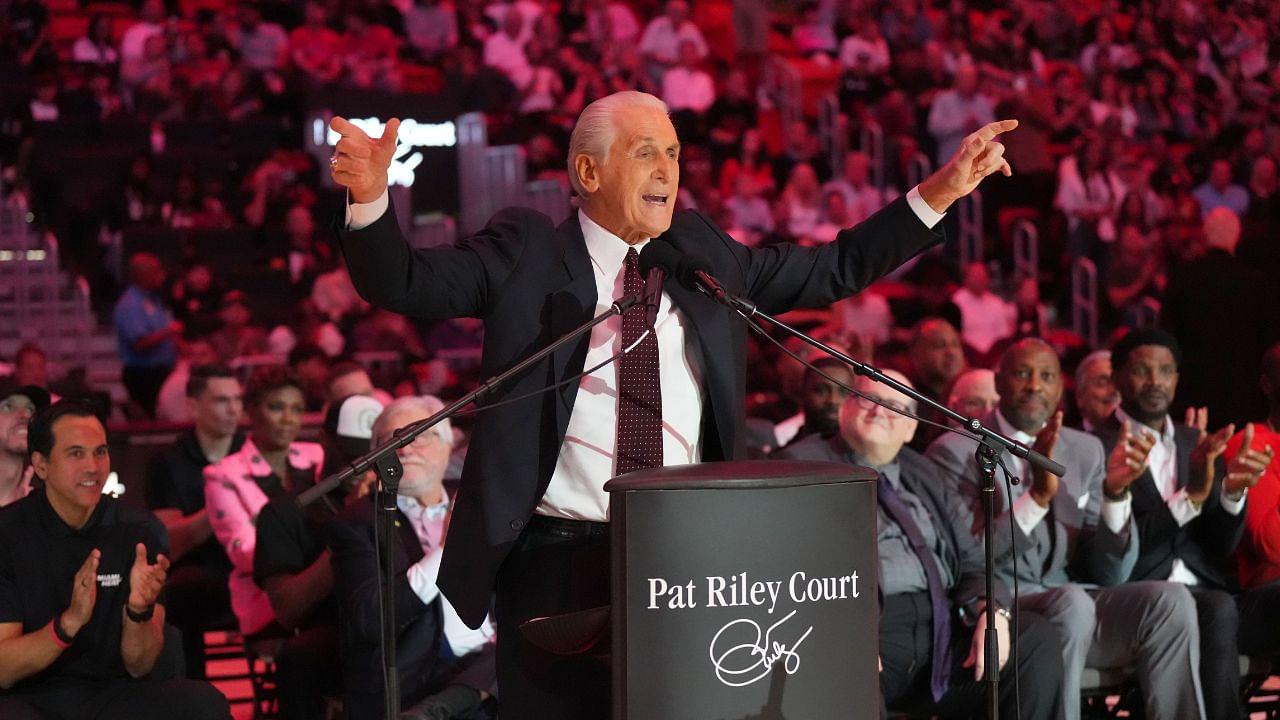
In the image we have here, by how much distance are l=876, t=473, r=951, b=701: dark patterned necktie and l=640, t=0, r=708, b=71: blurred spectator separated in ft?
35.3

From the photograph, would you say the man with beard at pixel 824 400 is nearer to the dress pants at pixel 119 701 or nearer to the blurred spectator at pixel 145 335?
the dress pants at pixel 119 701

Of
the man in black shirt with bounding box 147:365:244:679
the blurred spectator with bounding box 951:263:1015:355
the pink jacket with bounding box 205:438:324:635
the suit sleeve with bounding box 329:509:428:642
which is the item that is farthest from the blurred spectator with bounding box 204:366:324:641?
the blurred spectator with bounding box 951:263:1015:355

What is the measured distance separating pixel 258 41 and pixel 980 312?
6.75 meters

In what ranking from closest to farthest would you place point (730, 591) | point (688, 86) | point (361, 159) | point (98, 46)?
point (730, 591) → point (361, 159) → point (98, 46) → point (688, 86)

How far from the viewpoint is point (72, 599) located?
4289mm

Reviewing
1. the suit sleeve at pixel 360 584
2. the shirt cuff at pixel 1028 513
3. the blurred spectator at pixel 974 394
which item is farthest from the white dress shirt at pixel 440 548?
the blurred spectator at pixel 974 394

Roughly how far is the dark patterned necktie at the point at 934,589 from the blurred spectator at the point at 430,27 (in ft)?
34.4

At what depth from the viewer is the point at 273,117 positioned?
1359 cm

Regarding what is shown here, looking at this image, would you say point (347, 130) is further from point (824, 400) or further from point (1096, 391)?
point (1096, 391)

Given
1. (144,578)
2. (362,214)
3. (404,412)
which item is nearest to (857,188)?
(404,412)

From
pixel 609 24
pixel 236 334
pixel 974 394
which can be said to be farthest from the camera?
pixel 609 24

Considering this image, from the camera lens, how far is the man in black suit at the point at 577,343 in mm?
2922

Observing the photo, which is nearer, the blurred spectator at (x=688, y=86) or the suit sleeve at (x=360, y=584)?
the suit sleeve at (x=360, y=584)

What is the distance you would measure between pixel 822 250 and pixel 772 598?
3.06 feet
